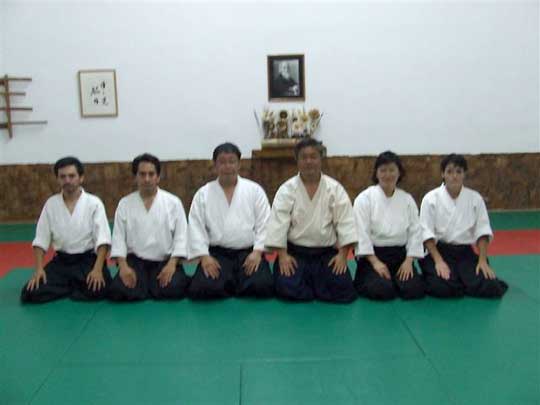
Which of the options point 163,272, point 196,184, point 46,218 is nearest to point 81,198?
point 46,218

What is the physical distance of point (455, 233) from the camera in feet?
13.2

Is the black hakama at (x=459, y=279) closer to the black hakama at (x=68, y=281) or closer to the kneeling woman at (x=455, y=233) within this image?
the kneeling woman at (x=455, y=233)

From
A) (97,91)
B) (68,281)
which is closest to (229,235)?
(68,281)

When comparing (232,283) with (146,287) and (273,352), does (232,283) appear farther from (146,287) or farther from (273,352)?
(273,352)

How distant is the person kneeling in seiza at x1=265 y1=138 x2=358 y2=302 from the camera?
384cm

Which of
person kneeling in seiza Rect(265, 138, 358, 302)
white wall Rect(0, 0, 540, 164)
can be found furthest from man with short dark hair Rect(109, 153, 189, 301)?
white wall Rect(0, 0, 540, 164)

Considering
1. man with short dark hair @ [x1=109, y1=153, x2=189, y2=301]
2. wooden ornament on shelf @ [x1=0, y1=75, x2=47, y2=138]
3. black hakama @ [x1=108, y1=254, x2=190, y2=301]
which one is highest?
wooden ornament on shelf @ [x1=0, y1=75, x2=47, y2=138]

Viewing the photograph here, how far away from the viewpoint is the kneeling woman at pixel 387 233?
153 inches

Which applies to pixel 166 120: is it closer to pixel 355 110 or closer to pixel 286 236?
pixel 355 110

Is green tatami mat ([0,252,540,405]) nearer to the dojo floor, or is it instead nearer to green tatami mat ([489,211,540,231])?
the dojo floor

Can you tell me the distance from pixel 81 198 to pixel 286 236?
1769 millimetres

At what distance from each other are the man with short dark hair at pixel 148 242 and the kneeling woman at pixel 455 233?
2034mm

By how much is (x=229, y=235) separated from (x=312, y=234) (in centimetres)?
70

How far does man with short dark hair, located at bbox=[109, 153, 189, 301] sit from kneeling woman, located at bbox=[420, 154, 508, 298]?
80.1 inches
